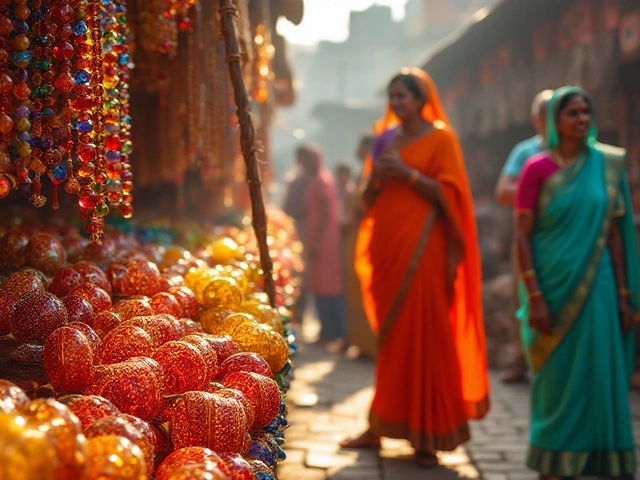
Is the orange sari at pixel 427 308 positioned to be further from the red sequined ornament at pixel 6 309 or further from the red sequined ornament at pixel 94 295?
the red sequined ornament at pixel 6 309

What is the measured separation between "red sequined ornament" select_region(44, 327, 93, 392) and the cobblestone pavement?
209 centimetres

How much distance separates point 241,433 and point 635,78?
5.92 metres

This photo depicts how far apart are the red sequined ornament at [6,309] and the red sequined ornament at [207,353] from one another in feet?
1.46

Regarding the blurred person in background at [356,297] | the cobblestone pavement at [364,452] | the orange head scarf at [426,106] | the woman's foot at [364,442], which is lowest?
the cobblestone pavement at [364,452]

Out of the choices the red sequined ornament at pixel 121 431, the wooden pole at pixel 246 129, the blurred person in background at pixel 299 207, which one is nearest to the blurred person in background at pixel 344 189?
the blurred person in background at pixel 299 207

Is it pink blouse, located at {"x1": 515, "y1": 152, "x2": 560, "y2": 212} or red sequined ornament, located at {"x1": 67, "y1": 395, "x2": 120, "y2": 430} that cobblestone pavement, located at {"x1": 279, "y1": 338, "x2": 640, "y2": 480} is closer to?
pink blouse, located at {"x1": 515, "y1": 152, "x2": 560, "y2": 212}

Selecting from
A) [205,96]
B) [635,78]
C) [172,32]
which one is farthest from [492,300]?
[172,32]

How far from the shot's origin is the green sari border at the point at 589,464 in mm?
3502

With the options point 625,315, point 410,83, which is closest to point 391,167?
point 410,83

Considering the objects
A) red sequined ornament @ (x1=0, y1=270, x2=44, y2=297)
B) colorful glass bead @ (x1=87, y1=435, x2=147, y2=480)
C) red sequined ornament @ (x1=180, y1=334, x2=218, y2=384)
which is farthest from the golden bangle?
colorful glass bead @ (x1=87, y1=435, x2=147, y2=480)

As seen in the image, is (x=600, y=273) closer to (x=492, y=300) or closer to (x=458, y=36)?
(x=492, y=300)

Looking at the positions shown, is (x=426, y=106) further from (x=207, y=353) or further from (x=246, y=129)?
(x=207, y=353)

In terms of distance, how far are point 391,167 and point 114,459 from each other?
3025mm

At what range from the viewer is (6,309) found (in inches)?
72.4
